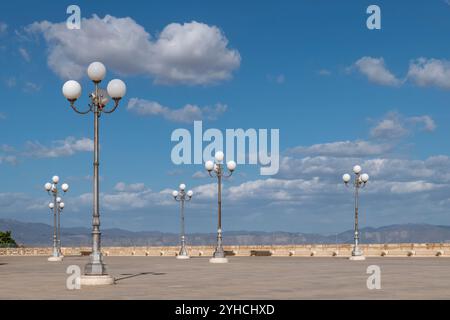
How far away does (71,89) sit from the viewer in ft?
79.5

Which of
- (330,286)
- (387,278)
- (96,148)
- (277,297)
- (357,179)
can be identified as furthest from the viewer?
(357,179)

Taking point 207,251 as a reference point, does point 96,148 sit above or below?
above

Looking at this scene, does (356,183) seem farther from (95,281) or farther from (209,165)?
(95,281)

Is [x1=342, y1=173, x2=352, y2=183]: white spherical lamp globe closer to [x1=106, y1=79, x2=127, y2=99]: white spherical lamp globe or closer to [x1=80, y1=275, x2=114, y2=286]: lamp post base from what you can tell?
[x1=106, y1=79, x2=127, y2=99]: white spherical lamp globe

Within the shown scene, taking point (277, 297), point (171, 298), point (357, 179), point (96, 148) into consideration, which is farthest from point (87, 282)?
Answer: point (357, 179)

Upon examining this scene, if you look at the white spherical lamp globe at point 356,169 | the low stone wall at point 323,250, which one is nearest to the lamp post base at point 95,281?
the white spherical lamp globe at point 356,169

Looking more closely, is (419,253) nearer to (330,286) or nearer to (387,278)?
(387,278)

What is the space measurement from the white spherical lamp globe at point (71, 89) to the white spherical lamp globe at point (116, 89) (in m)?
0.95

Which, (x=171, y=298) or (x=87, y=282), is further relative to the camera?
(x=87, y=282)

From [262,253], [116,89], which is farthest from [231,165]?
[262,253]

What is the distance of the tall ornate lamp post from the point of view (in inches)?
918

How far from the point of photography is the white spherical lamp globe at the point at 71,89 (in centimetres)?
2422

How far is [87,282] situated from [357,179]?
28999 millimetres
